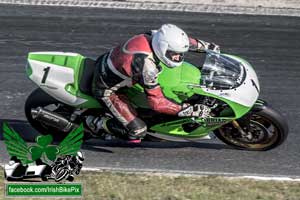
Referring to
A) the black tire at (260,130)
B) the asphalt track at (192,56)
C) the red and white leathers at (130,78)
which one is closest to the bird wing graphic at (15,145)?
the asphalt track at (192,56)

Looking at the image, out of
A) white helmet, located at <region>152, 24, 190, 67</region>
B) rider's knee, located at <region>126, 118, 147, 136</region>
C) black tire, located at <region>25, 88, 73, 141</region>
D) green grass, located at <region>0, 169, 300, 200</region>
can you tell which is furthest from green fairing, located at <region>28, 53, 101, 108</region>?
white helmet, located at <region>152, 24, 190, 67</region>

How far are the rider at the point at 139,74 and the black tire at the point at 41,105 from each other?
0.51 meters

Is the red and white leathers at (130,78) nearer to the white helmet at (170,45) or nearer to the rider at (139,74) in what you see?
the rider at (139,74)

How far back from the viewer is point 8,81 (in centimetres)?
1144

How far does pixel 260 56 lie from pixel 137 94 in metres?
4.66

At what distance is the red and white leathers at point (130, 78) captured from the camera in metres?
8.38

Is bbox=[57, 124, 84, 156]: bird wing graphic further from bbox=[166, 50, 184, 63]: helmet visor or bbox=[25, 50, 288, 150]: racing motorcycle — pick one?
bbox=[166, 50, 184, 63]: helmet visor

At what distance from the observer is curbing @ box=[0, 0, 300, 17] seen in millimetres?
16047

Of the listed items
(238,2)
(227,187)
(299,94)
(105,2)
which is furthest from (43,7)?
(227,187)

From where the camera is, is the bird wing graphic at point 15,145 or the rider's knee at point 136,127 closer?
the bird wing graphic at point 15,145

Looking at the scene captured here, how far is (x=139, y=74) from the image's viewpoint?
838 cm

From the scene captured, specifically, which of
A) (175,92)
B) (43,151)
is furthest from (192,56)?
(43,151)

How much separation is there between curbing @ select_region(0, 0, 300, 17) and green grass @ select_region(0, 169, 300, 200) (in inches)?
326

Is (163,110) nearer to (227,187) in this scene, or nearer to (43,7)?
(227,187)
